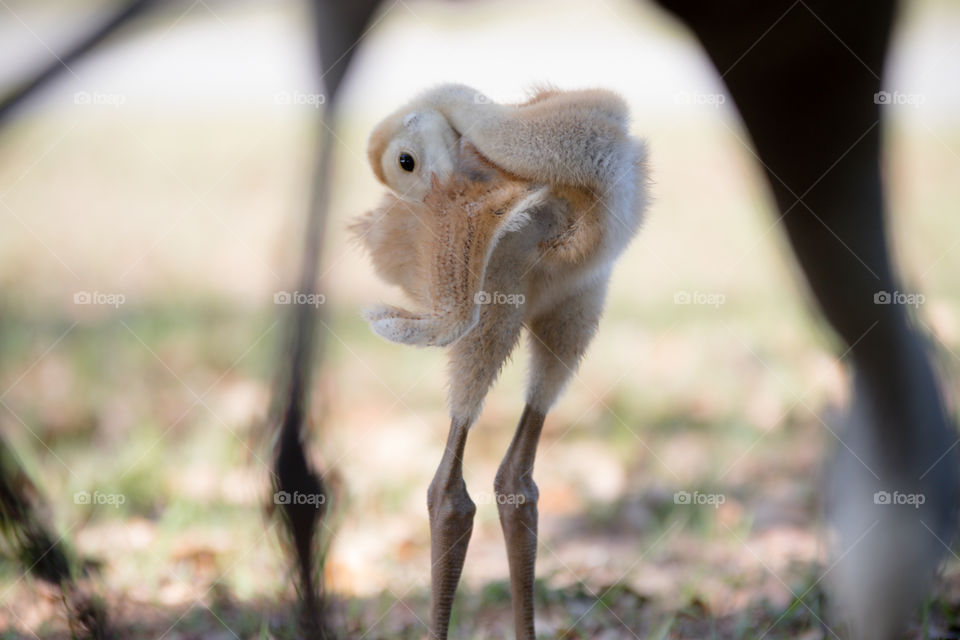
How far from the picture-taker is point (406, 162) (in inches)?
31.4

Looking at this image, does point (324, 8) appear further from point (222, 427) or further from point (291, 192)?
point (222, 427)

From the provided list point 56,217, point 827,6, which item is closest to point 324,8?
point 827,6

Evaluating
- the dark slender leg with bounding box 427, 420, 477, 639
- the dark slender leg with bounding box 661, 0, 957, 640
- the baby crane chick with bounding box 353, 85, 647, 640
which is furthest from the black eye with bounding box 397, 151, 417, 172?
the dark slender leg with bounding box 661, 0, 957, 640

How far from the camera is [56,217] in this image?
1.86m

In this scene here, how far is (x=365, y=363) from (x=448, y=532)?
3.76 feet

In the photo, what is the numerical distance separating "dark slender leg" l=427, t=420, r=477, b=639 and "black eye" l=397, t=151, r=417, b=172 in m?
0.23

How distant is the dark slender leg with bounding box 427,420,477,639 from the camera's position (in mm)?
851

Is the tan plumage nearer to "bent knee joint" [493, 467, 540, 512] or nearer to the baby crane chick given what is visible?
the baby crane chick

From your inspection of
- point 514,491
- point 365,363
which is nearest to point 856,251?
point 514,491

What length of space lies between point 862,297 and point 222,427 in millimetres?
1078

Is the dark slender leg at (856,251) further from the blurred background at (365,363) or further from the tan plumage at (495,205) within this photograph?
the tan plumage at (495,205)

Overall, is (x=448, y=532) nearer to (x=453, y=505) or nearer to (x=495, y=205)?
(x=453, y=505)

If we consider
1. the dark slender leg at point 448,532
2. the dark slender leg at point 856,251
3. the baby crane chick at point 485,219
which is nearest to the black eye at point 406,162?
the baby crane chick at point 485,219

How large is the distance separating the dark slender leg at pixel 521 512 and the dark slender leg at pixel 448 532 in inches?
2.0
